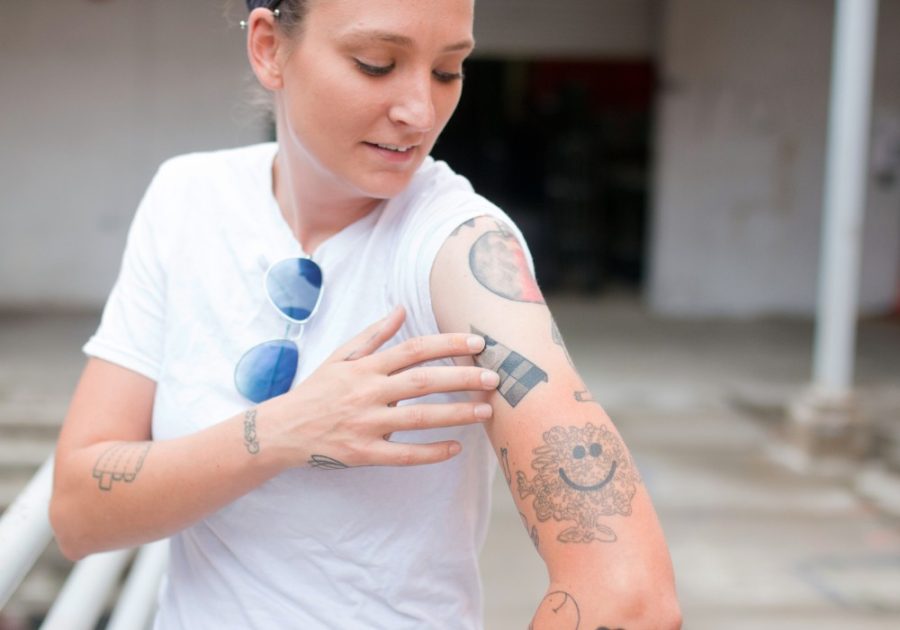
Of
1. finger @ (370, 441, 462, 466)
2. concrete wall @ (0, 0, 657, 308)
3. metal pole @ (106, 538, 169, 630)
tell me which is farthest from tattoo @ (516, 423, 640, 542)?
concrete wall @ (0, 0, 657, 308)

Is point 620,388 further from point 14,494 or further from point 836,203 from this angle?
point 14,494

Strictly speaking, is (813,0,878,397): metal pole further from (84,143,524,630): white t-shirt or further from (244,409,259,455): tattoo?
(244,409,259,455): tattoo


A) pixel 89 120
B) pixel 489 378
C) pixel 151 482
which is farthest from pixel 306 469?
pixel 89 120

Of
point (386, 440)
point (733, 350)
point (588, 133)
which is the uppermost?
point (386, 440)

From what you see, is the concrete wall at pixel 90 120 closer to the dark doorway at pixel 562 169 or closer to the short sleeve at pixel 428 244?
the dark doorway at pixel 562 169

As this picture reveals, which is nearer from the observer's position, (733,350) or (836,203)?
(836,203)

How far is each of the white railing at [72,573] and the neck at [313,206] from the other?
1.76 feet

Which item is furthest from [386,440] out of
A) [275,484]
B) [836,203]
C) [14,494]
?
[836,203]

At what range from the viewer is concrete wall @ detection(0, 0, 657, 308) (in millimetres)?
8297

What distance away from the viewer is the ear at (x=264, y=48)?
1.31 meters

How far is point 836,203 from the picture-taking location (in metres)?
5.42

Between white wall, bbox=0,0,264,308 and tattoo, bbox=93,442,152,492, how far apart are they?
A: 7288mm

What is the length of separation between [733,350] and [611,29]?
323 centimetres

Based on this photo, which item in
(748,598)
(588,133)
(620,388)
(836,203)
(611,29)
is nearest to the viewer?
(748,598)
